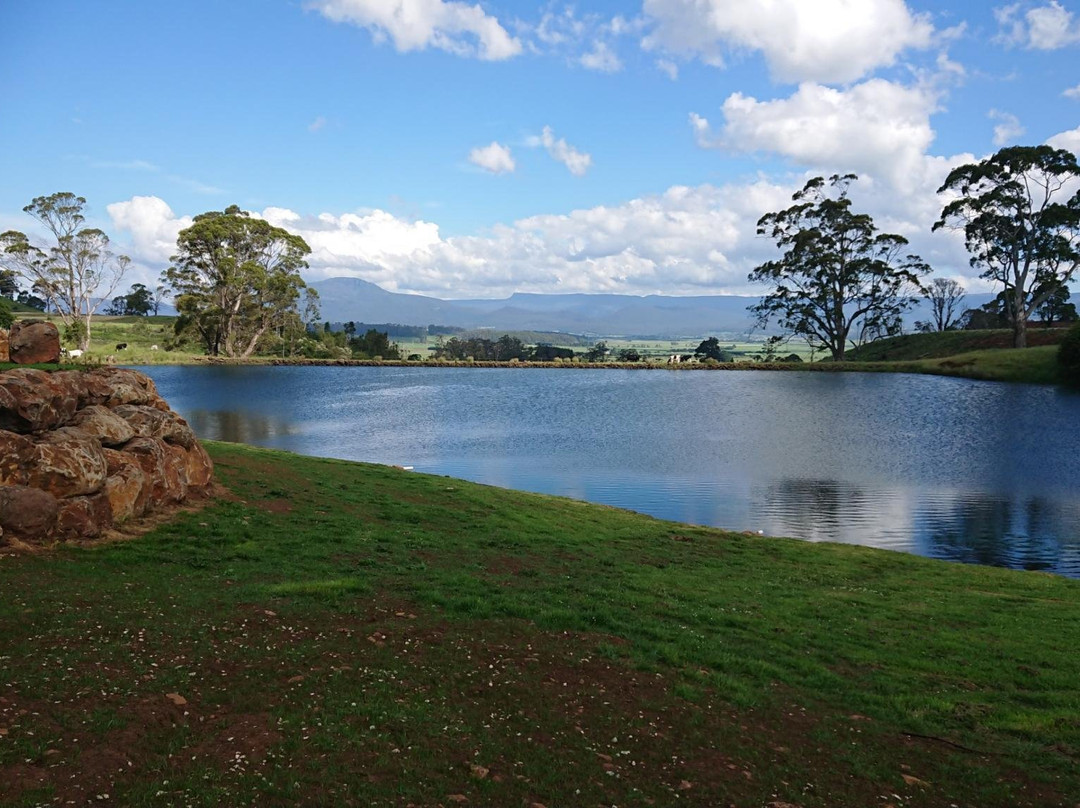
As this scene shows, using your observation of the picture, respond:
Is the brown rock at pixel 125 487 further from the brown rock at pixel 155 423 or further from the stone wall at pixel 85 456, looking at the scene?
the brown rock at pixel 155 423

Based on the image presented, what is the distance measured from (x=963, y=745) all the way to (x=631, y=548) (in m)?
10.7

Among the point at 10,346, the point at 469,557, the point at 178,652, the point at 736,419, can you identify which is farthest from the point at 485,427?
the point at 178,652

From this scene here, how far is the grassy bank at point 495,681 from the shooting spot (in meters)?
6.94

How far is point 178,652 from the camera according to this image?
9016 millimetres

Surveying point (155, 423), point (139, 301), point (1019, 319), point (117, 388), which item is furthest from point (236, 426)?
point (139, 301)

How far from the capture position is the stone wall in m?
12.7

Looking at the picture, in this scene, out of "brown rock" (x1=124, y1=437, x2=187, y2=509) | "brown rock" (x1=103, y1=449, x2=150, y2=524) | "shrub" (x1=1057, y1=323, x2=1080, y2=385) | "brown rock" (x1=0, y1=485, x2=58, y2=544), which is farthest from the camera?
"shrub" (x1=1057, y1=323, x2=1080, y2=385)

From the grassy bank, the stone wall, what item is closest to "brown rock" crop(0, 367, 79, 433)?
the stone wall

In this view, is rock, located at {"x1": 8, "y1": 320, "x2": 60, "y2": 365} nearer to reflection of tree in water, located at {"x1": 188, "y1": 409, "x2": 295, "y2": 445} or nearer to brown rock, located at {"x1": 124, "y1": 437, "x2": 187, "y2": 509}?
brown rock, located at {"x1": 124, "y1": 437, "x2": 187, "y2": 509}

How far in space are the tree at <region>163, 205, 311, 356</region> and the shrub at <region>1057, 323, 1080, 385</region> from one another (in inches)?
3869

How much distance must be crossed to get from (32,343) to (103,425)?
10.3 meters

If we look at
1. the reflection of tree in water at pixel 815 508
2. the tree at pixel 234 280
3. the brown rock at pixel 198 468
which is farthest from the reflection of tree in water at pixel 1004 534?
the tree at pixel 234 280

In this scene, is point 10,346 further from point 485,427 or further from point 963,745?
point 485,427

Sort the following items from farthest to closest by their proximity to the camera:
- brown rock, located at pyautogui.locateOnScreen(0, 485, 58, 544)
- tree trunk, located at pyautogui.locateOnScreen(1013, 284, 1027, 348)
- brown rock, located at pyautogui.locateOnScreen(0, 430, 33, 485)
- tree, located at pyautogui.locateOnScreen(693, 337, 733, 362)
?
tree, located at pyautogui.locateOnScreen(693, 337, 733, 362)
tree trunk, located at pyautogui.locateOnScreen(1013, 284, 1027, 348)
brown rock, located at pyautogui.locateOnScreen(0, 430, 33, 485)
brown rock, located at pyautogui.locateOnScreen(0, 485, 58, 544)
